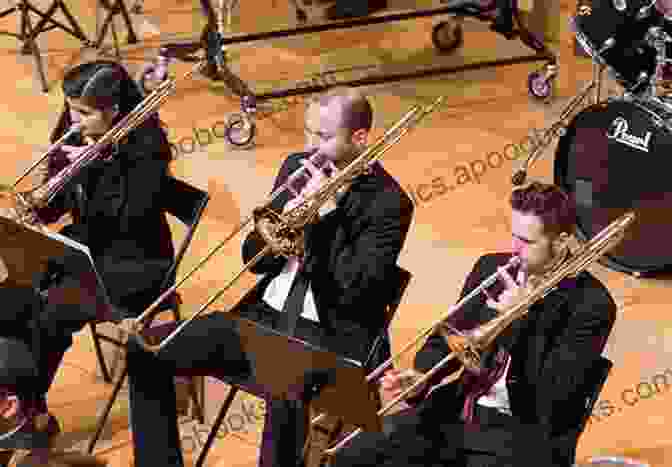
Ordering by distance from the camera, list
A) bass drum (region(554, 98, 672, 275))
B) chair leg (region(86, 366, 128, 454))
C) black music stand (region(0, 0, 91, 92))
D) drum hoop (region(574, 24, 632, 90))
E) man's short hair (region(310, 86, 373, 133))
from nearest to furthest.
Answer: man's short hair (region(310, 86, 373, 133))
chair leg (region(86, 366, 128, 454))
bass drum (region(554, 98, 672, 275))
drum hoop (region(574, 24, 632, 90))
black music stand (region(0, 0, 91, 92))

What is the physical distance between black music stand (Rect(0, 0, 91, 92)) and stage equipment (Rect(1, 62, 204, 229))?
2.85 metres

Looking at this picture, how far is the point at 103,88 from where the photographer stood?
383 centimetres

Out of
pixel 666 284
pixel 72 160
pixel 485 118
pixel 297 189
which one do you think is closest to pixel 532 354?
pixel 297 189

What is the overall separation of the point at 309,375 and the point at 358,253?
61 centimetres

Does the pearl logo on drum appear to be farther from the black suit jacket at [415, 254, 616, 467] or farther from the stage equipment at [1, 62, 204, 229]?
the stage equipment at [1, 62, 204, 229]

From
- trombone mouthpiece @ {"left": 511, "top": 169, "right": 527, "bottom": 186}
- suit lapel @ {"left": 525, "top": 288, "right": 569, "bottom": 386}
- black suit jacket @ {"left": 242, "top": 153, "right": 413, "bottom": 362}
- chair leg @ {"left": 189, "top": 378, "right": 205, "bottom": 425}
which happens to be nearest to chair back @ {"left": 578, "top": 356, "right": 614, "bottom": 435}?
suit lapel @ {"left": 525, "top": 288, "right": 569, "bottom": 386}

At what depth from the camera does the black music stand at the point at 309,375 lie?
293 cm

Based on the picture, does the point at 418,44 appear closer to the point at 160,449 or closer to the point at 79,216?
the point at 79,216

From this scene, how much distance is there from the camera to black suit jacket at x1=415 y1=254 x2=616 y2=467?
3133 mm

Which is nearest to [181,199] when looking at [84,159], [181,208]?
[181,208]

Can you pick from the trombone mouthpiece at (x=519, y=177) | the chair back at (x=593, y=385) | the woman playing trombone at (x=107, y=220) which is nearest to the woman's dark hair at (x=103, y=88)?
the woman playing trombone at (x=107, y=220)

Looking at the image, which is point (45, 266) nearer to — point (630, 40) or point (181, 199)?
point (181, 199)

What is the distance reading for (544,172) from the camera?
5.60 meters

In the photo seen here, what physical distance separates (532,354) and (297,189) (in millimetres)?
951
